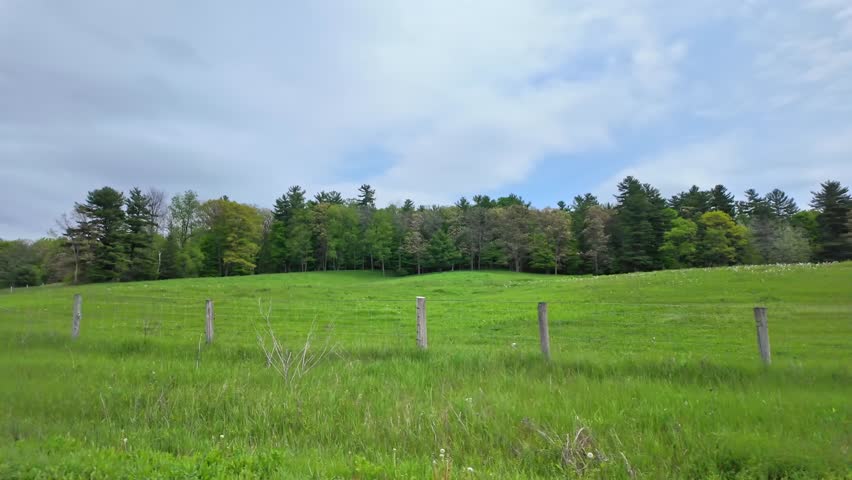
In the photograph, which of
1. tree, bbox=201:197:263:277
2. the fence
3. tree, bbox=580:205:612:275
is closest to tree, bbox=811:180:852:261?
tree, bbox=580:205:612:275

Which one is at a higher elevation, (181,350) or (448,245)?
(448,245)

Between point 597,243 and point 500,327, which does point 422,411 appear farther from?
point 597,243

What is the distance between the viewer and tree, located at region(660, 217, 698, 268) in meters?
67.9

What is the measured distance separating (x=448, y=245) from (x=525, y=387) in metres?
72.5

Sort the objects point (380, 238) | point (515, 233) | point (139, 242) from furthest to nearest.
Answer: point (380, 238) → point (515, 233) → point (139, 242)

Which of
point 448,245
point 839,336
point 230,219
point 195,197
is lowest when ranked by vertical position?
point 839,336

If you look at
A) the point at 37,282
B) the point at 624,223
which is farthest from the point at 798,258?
the point at 37,282

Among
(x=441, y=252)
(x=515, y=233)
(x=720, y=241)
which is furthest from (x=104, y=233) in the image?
(x=720, y=241)

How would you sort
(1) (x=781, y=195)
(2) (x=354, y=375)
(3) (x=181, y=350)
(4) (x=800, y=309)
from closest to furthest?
(2) (x=354, y=375), (3) (x=181, y=350), (4) (x=800, y=309), (1) (x=781, y=195)

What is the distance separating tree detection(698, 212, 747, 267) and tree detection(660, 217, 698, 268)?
144cm

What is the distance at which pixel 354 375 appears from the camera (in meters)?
7.50

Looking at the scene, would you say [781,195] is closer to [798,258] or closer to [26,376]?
[798,258]

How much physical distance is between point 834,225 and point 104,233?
103 metres

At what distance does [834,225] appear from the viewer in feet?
202
